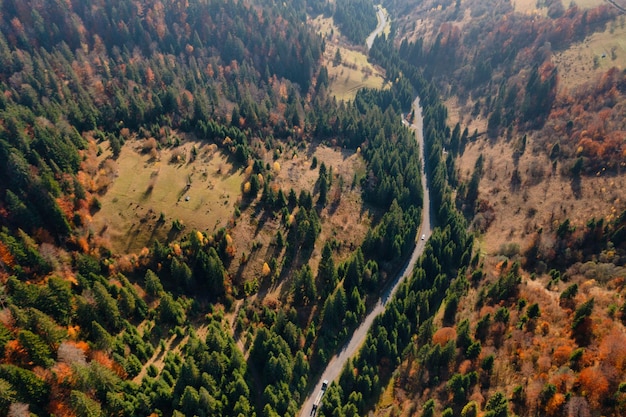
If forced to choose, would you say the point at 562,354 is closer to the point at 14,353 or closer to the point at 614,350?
the point at 614,350

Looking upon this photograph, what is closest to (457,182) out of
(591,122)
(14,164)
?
(591,122)

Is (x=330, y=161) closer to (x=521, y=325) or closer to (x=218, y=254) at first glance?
(x=218, y=254)

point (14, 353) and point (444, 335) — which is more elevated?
point (444, 335)

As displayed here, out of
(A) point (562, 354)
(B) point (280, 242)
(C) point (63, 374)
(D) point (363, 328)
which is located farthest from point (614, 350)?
(C) point (63, 374)

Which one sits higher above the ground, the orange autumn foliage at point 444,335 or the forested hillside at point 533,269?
the forested hillside at point 533,269

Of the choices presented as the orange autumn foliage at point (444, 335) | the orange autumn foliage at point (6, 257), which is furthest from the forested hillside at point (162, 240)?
the orange autumn foliage at point (444, 335)

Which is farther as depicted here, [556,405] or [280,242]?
[280,242]

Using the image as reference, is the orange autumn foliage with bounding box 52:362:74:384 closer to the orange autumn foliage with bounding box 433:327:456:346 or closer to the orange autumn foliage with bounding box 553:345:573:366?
the orange autumn foliage with bounding box 433:327:456:346

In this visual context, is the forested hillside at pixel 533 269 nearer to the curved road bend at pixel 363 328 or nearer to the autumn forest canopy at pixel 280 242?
the autumn forest canopy at pixel 280 242

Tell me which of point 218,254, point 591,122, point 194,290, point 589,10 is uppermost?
point 589,10
